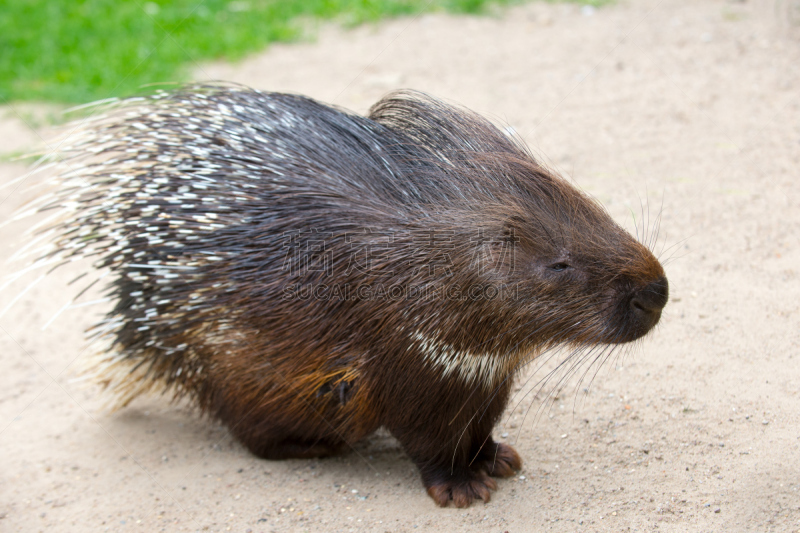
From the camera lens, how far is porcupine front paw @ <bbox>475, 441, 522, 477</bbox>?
10.0 feet

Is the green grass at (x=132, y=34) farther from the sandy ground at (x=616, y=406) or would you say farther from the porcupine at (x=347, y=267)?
the porcupine at (x=347, y=267)

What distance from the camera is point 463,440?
2912 mm

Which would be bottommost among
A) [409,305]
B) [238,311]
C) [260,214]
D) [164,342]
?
[164,342]

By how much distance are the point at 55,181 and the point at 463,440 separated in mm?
2226

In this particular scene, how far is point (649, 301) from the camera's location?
248 cm

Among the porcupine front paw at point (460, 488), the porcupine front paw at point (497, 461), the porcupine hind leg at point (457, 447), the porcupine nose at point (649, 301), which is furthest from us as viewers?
the porcupine front paw at point (497, 461)

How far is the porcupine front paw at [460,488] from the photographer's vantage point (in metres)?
2.93

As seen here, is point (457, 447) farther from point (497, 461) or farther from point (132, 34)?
point (132, 34)

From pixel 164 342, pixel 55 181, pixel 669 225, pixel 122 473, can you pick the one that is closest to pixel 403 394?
pixel 164 342

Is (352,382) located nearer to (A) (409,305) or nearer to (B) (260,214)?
(A) (409,305)

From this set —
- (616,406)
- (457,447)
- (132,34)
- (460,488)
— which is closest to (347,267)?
(457,447)

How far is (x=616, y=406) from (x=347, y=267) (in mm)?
1521

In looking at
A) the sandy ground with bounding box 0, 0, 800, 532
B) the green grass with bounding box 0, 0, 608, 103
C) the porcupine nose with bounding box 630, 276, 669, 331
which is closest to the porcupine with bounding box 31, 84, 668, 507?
the porcupine nose with bounding box 630, 276, 669, 331

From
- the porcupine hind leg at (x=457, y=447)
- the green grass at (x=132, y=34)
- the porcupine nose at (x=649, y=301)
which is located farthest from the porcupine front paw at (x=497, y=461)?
the green grass at (x=132, y=34)
